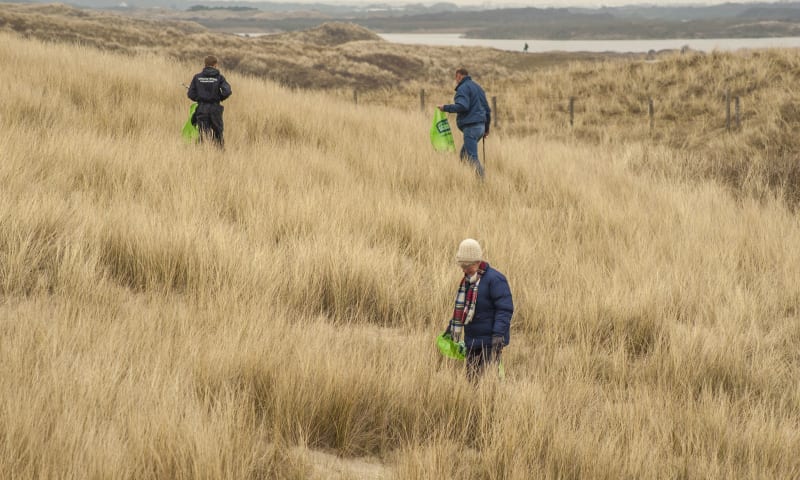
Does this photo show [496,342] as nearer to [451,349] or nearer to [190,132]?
[451,349]

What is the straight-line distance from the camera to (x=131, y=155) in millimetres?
8555

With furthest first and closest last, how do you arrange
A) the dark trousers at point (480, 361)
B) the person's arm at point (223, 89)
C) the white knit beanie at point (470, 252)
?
the person's arm at point (223, 89) < the dark trousers at point (480, 361) < the white knit beanie at point (470, 252)

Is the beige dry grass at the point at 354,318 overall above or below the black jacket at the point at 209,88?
below

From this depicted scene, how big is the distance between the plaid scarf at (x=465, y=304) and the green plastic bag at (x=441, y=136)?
7647 millimetres

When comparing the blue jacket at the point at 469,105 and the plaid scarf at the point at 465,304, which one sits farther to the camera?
the blue jacket at the point at 469,105

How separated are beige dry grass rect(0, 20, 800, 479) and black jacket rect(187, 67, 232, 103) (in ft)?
2.31

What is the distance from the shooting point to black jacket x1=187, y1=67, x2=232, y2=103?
32.4ft

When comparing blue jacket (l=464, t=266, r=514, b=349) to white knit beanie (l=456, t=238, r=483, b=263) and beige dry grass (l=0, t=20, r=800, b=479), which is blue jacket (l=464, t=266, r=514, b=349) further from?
beige dry grass (l=0, t=20, r=800, b=479)

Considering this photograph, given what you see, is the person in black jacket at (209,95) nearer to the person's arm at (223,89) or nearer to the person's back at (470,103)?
the person's arm at (223,89)

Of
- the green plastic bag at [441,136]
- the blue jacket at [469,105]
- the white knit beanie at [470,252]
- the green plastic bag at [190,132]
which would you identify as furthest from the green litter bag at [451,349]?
the green plastic bag at [441,136]

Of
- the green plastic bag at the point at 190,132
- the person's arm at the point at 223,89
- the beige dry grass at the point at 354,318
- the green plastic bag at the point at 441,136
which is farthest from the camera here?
the green plastic bag at the point at 441,136

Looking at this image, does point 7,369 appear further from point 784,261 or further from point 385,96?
point 385,96

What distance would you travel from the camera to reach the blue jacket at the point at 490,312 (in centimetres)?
415

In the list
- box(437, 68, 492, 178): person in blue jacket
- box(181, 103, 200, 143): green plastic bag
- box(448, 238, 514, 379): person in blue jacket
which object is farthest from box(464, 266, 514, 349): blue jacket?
box(181, 103, 200, 143): green plastic bag
